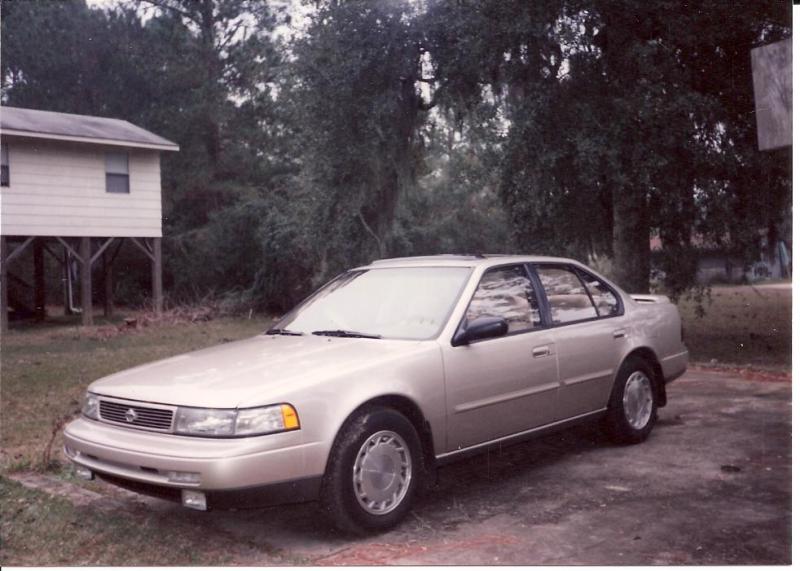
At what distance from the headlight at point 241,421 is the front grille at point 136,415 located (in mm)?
175

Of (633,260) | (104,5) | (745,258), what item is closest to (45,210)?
(104,5)

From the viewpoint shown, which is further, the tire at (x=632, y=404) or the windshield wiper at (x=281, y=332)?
the tire at (x=632, y=404)

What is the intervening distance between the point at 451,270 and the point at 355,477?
5.88ft

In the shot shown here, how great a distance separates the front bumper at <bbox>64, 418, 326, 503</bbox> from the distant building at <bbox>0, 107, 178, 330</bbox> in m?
13.9

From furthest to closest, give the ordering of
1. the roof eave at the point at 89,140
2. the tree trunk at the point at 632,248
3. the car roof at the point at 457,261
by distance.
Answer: the roof eave at the point at 89,140 < the tree trunk at the point at 632,248 < the car roof at the point at 457,261

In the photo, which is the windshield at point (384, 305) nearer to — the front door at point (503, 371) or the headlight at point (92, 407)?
the front door at point (503, 371)

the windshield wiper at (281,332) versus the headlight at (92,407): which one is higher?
the windshield wiper at (281,332)

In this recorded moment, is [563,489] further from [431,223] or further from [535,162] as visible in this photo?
[431,223]

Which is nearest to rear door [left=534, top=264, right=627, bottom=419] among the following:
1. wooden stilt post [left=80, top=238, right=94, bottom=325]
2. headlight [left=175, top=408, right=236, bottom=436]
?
headlight [left=175, top=408, right=236, bottom=436]

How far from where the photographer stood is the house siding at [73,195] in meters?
17.7

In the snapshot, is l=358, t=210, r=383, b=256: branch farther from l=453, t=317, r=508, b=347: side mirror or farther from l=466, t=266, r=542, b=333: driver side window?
l=453, t=317, r=508, b=347: side mirror

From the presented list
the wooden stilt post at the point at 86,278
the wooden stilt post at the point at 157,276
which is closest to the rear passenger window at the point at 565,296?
the wooden stilt post at the point at 86,278

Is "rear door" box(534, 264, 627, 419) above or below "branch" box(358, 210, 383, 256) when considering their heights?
below

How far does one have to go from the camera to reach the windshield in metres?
5.19
